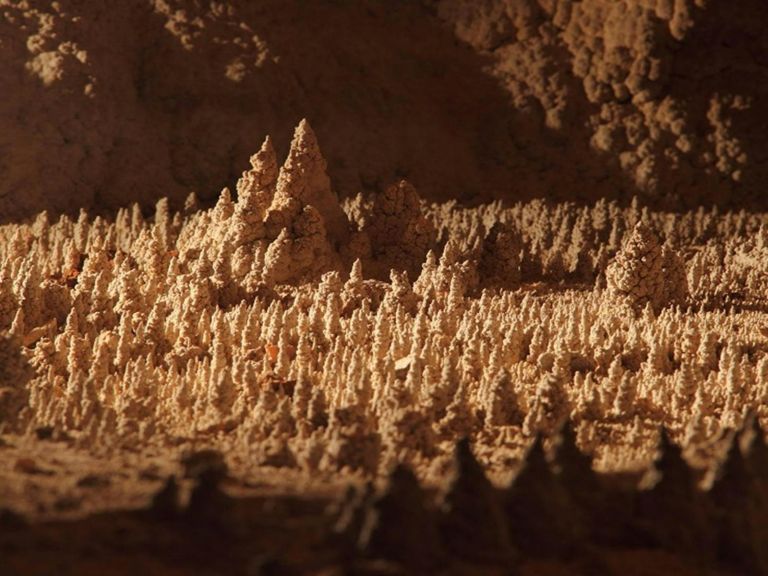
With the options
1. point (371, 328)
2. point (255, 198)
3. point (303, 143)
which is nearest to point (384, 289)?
point (371, 328)

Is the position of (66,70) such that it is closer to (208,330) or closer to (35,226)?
(35,226)

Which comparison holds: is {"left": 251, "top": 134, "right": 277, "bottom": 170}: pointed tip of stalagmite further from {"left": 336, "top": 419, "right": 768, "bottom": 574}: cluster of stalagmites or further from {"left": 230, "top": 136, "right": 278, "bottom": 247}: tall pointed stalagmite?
{"left": 336, "top": 419, "right": 768, "bottom": 574}: cluster of stalagmites

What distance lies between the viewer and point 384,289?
72.1ft

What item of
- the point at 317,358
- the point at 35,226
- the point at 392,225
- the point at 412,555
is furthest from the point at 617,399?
the point at 35,226

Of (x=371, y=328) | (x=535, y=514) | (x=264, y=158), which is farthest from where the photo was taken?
(x=264, y=158)

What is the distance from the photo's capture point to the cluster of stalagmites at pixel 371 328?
51.8 ft

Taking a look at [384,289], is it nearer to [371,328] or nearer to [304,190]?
[371,328]

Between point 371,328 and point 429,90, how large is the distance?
15.5 metres

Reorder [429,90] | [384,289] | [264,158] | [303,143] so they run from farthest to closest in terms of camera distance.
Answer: [429,90]
[264,158]
[303,143]
[384,289]

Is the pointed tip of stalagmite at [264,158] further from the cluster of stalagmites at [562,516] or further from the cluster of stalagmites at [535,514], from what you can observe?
the cluster of stalagmites at [562,516]

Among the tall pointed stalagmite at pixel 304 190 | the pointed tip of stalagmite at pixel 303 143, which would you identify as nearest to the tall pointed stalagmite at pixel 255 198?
the tall pointed stalagmite at pixel 304 190

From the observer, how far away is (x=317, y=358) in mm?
19031

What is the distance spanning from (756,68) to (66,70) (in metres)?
18.5

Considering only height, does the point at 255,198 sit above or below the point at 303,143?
below
